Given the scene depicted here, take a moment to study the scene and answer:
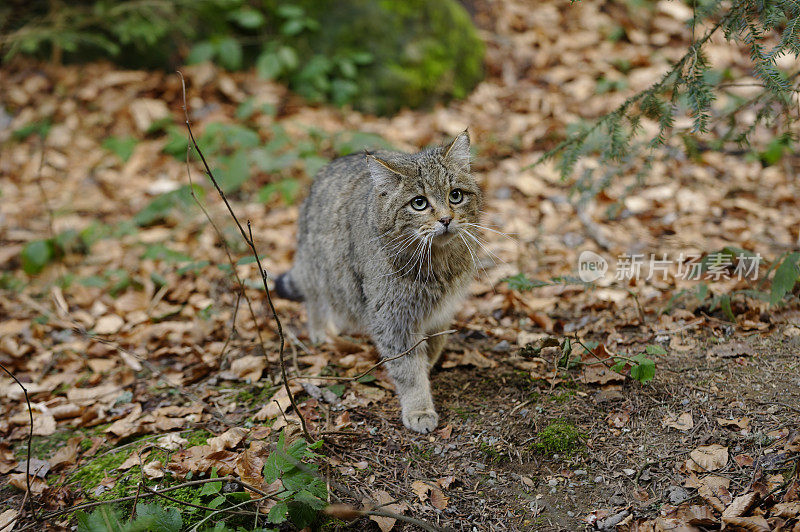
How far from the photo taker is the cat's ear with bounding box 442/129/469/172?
3174 millimetres

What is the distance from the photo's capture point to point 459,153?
3232 mm

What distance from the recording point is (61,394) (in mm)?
3762

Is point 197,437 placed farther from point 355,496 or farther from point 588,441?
point 588,441

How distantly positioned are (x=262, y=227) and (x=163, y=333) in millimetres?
1714

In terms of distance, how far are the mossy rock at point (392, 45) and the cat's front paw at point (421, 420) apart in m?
4.71

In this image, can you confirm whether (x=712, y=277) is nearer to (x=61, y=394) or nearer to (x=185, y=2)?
(x=61, y=394)

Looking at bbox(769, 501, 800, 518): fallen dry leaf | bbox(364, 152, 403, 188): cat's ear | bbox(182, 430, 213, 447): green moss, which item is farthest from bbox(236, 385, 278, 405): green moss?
bbox(769, 501, 800, 518): fallen dry leaf

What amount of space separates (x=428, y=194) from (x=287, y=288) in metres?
1.76

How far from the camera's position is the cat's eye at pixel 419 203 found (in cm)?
307

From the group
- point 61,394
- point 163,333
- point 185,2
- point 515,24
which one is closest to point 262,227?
point 163,333

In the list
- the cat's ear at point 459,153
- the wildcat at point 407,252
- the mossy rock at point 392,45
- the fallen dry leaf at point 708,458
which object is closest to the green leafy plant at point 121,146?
the mossy rock at point 392,45

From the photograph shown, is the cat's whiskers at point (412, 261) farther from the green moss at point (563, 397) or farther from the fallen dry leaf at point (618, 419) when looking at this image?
the fallen dry leaf at point (618, 419)

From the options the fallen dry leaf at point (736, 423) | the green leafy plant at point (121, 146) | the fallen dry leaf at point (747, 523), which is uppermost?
the green leafy plant at point (121, 146)

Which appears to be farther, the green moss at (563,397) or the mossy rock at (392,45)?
the mossy rock at (392,45)
